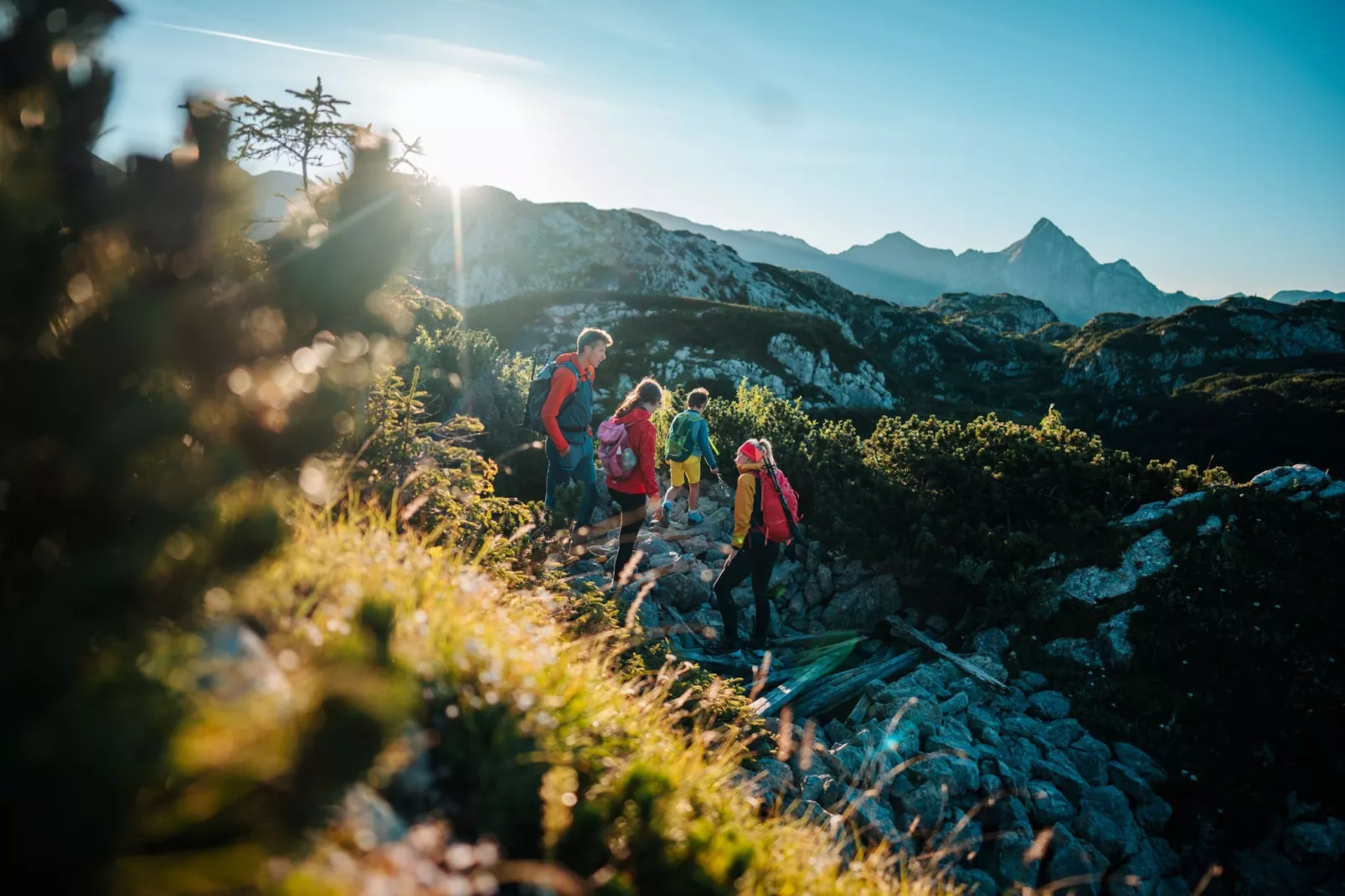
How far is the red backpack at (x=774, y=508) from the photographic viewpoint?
812 centimetres

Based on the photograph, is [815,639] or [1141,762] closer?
[1141,762]

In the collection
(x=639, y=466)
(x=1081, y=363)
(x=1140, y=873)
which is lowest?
(x=1140, y=873)

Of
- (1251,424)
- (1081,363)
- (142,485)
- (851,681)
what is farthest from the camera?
(1081,363)

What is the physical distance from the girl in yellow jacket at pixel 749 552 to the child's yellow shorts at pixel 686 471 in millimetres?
3148

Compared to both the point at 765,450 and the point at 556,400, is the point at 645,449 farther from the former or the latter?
the point at 765,450

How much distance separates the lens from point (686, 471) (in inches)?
455

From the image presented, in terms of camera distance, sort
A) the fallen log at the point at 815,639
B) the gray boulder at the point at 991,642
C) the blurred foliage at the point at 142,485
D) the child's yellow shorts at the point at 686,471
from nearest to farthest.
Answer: the blurred foliage at the point at 142,485, the gray boulder at the point at 991,642, the fallen log at the point at 815,639, the child's yellow shorts at the point at 686,471

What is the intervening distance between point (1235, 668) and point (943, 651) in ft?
10.1

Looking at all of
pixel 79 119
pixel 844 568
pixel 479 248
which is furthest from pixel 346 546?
pixel 479 248

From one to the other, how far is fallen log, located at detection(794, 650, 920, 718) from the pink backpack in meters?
3.51

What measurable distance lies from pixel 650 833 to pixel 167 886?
5.92ft

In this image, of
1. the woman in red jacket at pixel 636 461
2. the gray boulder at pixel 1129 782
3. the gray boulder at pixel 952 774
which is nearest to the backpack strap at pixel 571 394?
the woman in red jacket at pixel 636 461

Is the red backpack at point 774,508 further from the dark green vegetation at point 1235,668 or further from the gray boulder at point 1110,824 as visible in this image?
the gray boulder at point 1110,824

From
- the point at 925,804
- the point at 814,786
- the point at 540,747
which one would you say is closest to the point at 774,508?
the point at 814,786
